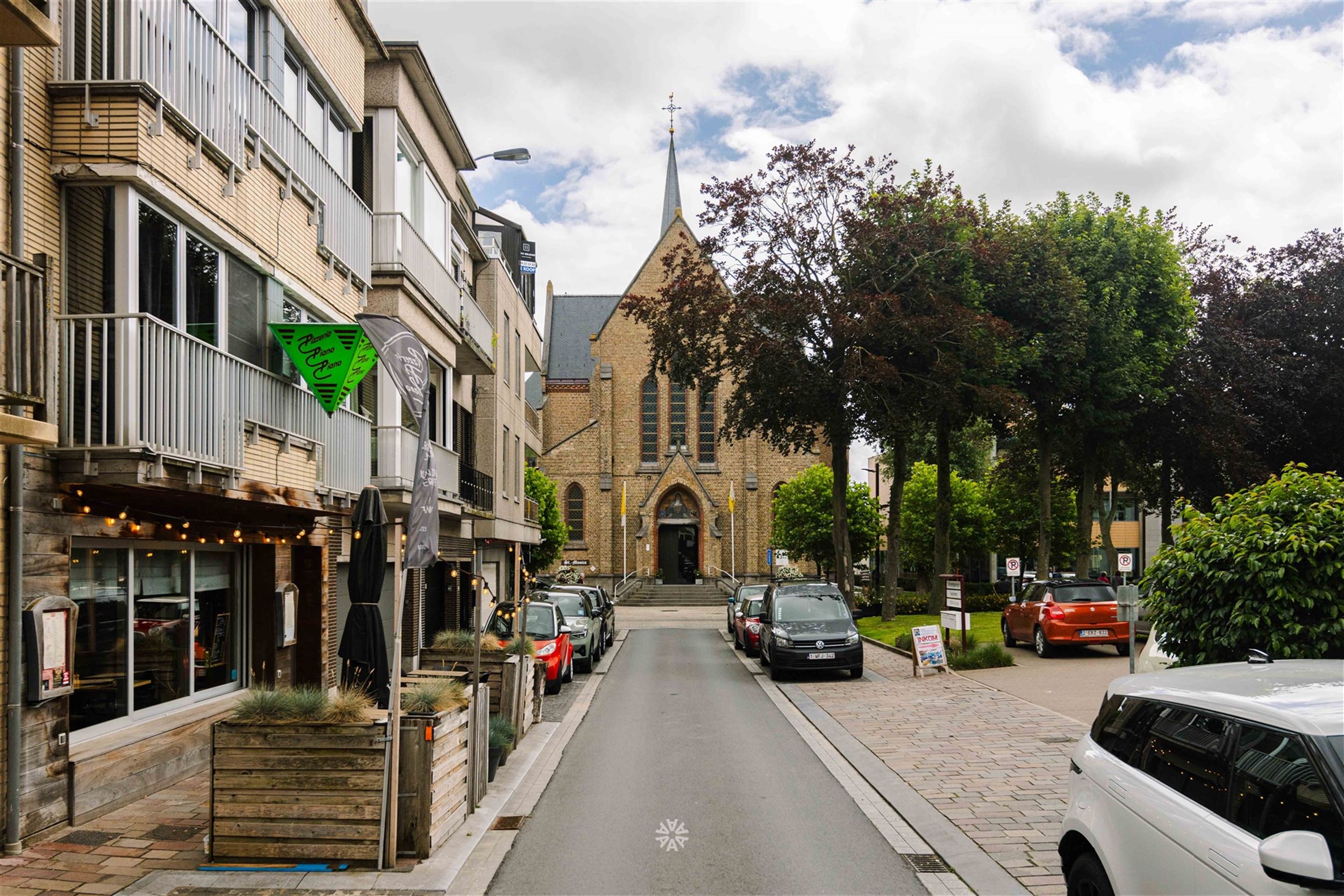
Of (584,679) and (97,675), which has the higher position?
(97,675)

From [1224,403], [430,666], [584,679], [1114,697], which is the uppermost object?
[1224,403]

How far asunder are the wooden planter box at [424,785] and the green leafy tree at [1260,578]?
574 centimetres

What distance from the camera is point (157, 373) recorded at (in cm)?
837

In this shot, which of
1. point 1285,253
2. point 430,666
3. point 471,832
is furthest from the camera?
point 1285,253

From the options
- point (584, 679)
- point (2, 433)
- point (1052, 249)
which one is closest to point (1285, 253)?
point (1052, 249)

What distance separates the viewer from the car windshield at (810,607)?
68.9ft

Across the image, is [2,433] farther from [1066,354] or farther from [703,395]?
[1066,354]

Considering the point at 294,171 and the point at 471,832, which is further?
the point at 294,171

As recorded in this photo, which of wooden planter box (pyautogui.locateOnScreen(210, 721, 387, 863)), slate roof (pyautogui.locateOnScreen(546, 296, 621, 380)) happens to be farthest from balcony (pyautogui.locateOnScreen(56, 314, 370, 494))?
slate roof (pyautogui.locateOnScreen(546, 296, 621, 380))

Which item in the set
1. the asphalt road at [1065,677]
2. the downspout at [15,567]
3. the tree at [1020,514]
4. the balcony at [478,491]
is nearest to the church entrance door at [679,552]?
the tree at [1020,514]

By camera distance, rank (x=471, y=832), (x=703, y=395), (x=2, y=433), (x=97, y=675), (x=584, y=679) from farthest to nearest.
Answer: (x=703, y=395), (x=584, y=679), (x=97, y=675), (x=471, y=832), (x=2, y=433)

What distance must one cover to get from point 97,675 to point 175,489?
188 centimetres

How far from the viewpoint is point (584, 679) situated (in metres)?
20.5

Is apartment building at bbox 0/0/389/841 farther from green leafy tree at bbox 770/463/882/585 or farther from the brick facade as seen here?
the brick facade
